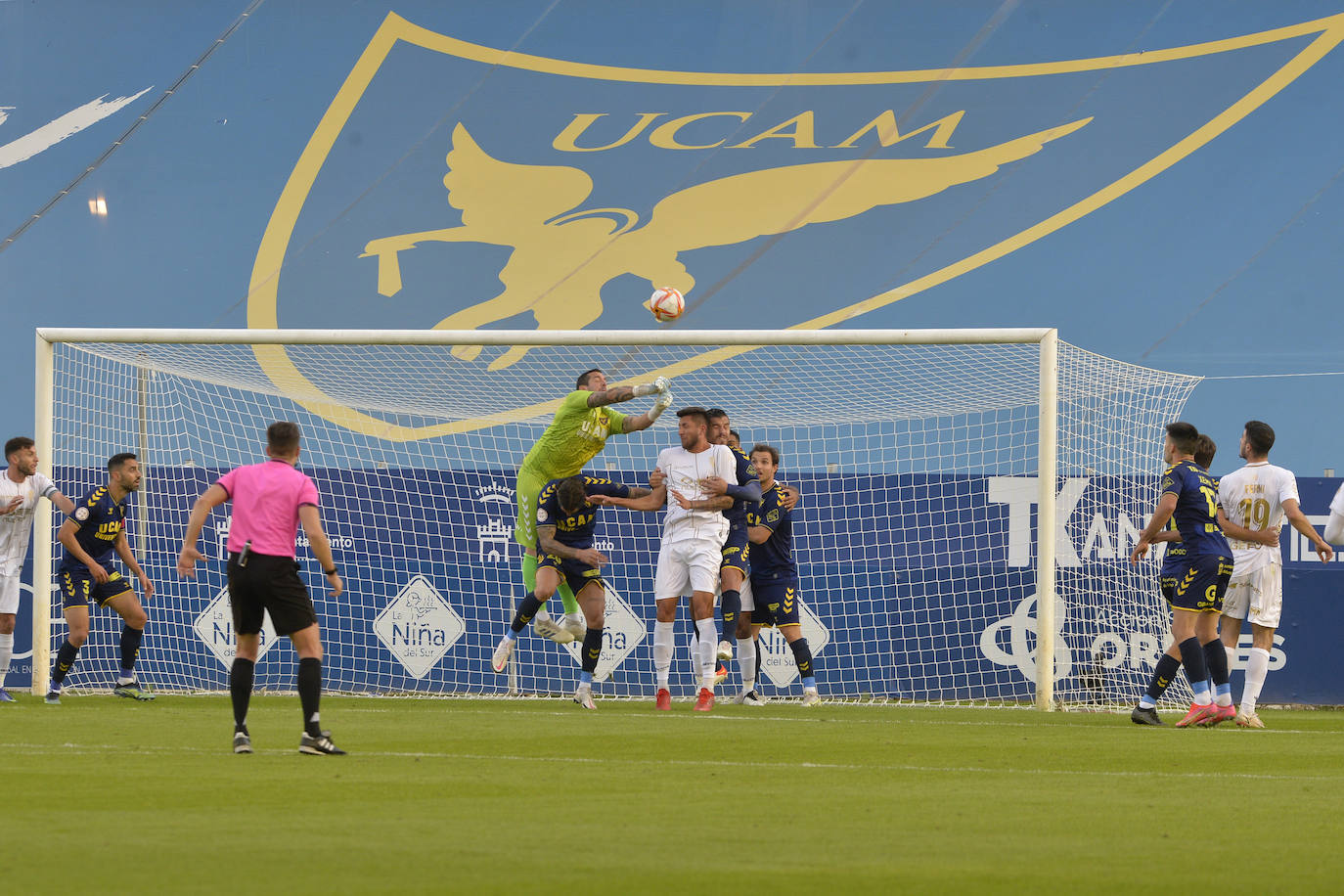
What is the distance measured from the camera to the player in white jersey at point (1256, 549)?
10.6 m

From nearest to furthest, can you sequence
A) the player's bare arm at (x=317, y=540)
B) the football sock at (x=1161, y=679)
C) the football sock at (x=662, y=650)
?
the player's bare arm at (x=317, y=540)
the football sock at (x=1161, y=679)
the football sock at (x=662, y=650)

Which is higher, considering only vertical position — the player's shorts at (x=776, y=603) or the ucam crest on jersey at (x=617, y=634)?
the player's shorts at (x=776, y=603)

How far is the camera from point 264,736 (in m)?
8.77

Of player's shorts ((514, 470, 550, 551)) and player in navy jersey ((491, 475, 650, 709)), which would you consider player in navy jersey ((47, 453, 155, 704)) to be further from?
player in navy jersey ((491, 475, 650, 709))

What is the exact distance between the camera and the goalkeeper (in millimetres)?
11203

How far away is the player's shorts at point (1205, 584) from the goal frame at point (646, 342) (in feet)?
5.17

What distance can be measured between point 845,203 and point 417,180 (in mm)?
6215

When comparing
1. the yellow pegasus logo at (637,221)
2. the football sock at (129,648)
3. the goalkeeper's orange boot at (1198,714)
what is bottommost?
the goalkeeper's orange boot at (1198,714)

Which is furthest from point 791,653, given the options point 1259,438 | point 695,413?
point 1259,438

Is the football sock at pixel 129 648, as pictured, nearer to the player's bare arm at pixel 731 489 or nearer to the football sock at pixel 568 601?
the football sock at pixel 568 601

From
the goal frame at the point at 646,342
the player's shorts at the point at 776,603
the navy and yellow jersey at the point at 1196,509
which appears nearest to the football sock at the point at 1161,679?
the navy and yellow jersey at the point at 1196,509

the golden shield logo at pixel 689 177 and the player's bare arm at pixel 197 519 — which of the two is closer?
the player's bare arm at pixel 197 519

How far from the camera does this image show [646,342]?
41.9 ft

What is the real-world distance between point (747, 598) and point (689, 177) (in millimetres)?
10436
